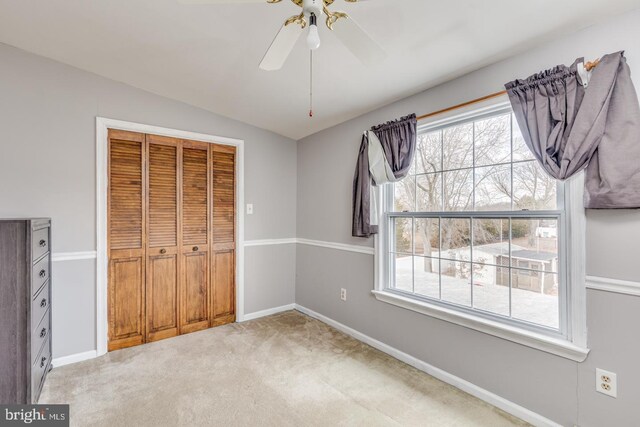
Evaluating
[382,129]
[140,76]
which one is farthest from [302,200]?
[140,76]

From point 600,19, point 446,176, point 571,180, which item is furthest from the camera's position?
point 446,176

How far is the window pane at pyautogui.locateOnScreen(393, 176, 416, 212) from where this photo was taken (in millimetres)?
2586

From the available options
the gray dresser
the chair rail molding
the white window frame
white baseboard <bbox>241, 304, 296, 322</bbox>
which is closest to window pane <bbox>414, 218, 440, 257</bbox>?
the white window frame

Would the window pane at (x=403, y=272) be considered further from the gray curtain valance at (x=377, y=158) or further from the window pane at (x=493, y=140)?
the window pane at (x=493, y=140)

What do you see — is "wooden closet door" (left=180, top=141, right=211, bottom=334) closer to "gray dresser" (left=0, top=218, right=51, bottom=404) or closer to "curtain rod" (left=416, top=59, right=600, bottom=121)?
"gray dresser" (left=0, top=218, right=51, bottom=404)

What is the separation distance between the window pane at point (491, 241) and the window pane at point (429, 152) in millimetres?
548

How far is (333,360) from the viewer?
258 centimetres

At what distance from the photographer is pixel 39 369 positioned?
6.79 ft

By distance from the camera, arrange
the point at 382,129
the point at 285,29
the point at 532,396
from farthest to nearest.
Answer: the point at 382,129
the point at 532,396
the point at 285,29

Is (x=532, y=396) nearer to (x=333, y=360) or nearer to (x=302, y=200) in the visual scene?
(x=333, y=360)

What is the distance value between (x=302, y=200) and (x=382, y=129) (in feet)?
4.84

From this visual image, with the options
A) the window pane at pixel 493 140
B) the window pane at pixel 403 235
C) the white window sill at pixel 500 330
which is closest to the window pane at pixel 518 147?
the window pane at pixel 493 140

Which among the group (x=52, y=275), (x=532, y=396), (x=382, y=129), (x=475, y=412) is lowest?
(x=475, y=412)

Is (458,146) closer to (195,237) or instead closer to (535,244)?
(535,244)
